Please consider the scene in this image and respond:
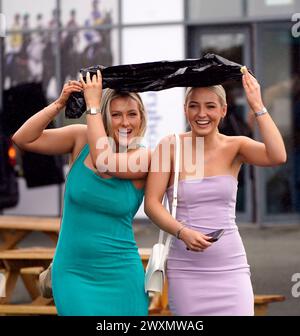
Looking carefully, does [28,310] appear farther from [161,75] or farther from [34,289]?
[161,75]

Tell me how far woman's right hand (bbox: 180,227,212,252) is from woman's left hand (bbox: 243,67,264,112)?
23.7 inches

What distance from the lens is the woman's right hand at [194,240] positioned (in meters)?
3.97

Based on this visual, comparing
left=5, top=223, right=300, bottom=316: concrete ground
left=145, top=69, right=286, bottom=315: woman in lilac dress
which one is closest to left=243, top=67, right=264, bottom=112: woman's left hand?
left=145, top=69, right=286, bottom=315: woman in lilac dress

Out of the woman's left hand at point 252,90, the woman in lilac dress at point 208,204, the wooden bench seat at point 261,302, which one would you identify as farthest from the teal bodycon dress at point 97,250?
the wooden bench seat at point 261,302

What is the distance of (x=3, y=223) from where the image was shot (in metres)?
8.46

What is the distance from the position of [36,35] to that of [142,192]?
10.7m

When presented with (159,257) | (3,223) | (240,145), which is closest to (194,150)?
(240,145)

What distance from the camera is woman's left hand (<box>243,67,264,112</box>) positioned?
4.10m

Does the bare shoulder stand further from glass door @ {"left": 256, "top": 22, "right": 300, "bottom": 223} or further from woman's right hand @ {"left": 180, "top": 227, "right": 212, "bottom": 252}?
glass door @ {"left": 256, "top": 22, "right": 300, "bottom": 223}

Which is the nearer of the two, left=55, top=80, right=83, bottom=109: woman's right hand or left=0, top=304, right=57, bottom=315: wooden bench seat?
left=55, top=80, right=83, bottom=109: woman's right hand

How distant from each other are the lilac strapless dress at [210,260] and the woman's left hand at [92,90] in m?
0.51

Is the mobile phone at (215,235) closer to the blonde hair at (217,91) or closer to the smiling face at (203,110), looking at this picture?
the smiling face at (203,110)

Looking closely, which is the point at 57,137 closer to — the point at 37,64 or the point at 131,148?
the point at 131,148

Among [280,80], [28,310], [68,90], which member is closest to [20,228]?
[28,310]
